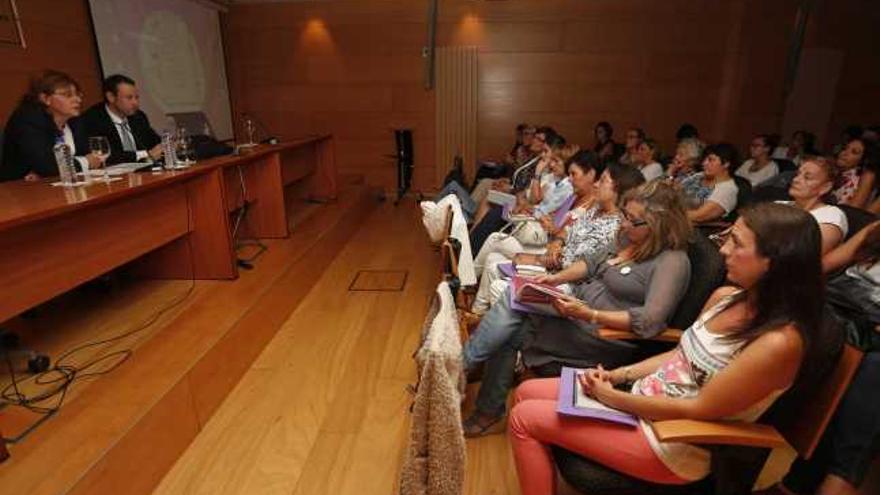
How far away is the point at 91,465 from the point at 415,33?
6.22 m

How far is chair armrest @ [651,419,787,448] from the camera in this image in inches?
45.9

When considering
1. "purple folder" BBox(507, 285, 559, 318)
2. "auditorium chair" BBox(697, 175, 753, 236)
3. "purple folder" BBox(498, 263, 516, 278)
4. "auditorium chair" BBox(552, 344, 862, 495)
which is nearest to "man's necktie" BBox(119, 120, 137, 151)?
"purple folder" BBox(498, 263, 516, 278)

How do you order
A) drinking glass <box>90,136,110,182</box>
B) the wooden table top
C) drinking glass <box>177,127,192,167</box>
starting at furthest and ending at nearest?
drinking glass <box>177,127,192,167</box> → drinking glass <box>90,136,110,182</box> → the wooden table top

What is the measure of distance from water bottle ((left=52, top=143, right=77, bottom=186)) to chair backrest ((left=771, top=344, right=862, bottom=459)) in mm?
2780

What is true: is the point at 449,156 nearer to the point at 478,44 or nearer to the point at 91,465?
the point at 478,44

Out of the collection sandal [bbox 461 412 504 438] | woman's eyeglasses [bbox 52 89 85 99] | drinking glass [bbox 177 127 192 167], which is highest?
woman's eyeglasses [bbox 52 89 85 99]

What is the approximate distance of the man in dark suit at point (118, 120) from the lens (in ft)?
9.69

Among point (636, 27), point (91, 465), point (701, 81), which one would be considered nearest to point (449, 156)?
point (636, 27)

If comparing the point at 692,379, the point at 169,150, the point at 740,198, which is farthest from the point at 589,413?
the point at 740,198

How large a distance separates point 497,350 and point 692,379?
0.82 m

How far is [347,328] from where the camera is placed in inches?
118

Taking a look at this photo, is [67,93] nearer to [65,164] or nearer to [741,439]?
[65,164]

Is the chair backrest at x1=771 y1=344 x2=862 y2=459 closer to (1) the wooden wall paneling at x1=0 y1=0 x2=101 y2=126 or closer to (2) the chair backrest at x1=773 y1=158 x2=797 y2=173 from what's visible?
(2) the chair backrest at x1=773 y1=158 x2=797 y2=173

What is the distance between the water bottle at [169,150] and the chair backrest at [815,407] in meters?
2.94
